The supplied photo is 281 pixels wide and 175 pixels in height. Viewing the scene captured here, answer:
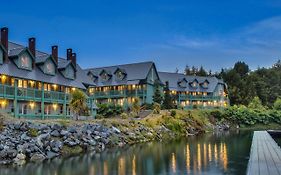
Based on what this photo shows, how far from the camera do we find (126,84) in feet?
292

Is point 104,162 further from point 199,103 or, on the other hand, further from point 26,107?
point 199,103

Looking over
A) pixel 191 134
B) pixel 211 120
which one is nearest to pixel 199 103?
pixel 211 120

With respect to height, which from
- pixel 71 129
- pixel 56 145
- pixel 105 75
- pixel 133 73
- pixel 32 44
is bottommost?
pixel 56 145

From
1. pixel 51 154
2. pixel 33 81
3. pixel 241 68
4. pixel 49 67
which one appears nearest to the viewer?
pixel 51 154

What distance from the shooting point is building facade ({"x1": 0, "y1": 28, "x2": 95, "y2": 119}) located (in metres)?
48.3

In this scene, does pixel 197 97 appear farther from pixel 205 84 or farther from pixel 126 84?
pixel 126 84

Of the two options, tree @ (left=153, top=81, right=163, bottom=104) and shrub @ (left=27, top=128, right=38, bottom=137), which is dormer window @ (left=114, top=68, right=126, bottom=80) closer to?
tree @ (left=153, top=81, right=163, bottom=104)

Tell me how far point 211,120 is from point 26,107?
54.6 meters

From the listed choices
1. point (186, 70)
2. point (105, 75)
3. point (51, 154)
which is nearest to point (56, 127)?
point (51, 154)

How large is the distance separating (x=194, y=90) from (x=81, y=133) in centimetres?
7367

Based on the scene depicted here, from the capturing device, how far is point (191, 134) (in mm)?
72688

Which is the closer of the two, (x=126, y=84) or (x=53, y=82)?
(x=53, y=82)

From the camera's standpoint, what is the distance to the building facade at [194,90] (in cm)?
10994

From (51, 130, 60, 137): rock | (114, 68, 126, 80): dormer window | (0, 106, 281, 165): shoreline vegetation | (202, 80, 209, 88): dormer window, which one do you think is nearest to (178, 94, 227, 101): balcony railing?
(202, 80, 209, 88): dormer window
